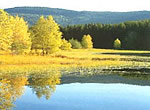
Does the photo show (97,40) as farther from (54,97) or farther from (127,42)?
(54,97)

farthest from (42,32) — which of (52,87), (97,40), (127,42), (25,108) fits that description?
(97,40)

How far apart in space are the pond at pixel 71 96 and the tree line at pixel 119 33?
126618 mm

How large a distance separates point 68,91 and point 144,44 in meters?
133

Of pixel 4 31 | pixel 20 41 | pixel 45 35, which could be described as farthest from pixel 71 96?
pixel 20 41

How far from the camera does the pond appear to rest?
58.9 ft

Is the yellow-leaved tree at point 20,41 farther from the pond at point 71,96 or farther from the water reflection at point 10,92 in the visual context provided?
the pond at point 71,96

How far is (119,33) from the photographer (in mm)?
165750

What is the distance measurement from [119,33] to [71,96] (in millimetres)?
146735

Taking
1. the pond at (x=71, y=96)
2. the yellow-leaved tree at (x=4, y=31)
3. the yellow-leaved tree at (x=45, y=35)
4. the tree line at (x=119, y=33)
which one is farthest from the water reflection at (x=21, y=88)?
the tree line at (x=119, y=33)

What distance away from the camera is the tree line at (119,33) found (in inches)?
6019

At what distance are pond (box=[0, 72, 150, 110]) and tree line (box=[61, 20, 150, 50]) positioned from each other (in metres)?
127

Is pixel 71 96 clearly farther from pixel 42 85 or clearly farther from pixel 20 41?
pixel 20 41

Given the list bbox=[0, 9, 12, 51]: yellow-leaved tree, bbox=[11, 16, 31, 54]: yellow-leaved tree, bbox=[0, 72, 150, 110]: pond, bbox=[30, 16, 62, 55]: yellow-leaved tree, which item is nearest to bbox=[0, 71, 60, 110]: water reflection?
bbox=[0, 72, 150, 110]: pond

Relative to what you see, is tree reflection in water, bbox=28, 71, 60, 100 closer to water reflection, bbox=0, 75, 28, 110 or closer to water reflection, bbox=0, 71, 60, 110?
water reflection, bbox=0, 71, 60, 110
